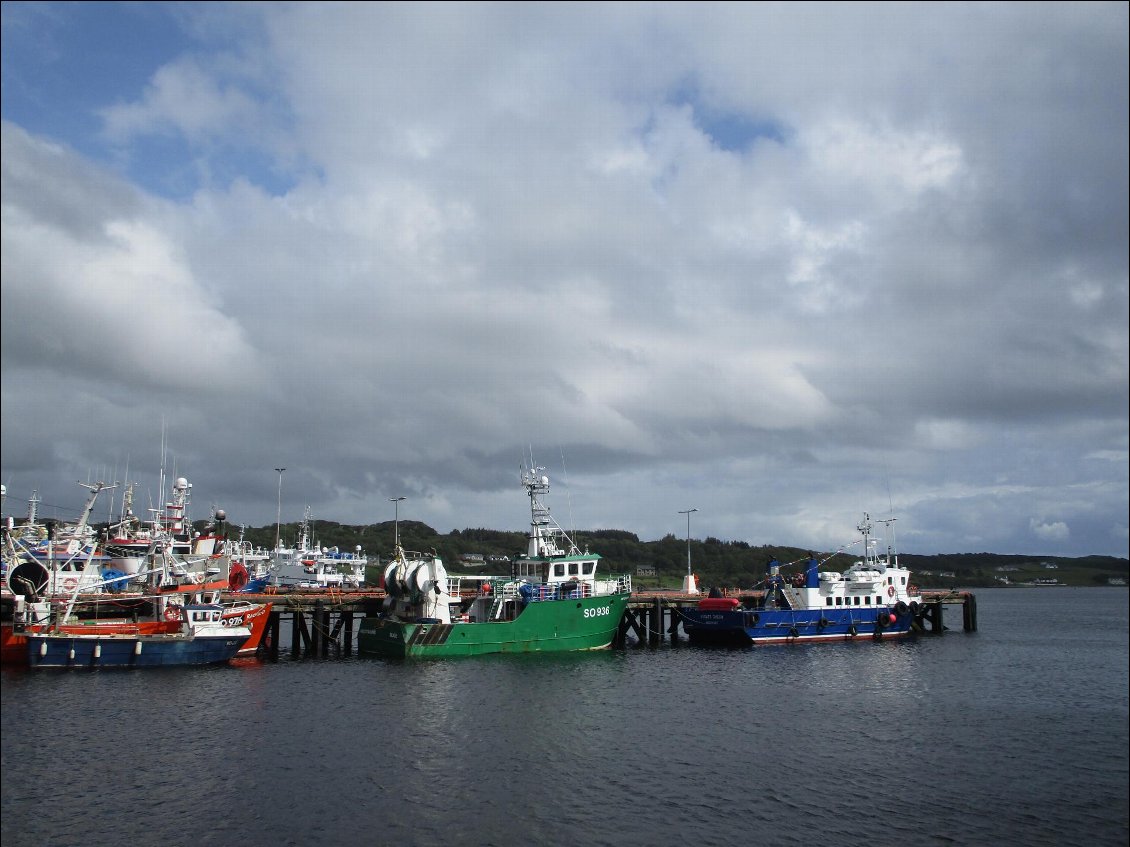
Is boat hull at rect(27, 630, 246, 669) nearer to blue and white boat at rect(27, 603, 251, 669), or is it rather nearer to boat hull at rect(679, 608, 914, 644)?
blue and white boat at rect(27, 603, 251, 669)

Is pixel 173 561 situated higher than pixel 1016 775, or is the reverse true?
pixel 173 561

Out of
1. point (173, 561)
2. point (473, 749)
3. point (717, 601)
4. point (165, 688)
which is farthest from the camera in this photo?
point (717, 601)

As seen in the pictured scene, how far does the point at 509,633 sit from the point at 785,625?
25.5m

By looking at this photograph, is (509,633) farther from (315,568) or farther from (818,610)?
(315,568)

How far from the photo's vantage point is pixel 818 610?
2739 inches

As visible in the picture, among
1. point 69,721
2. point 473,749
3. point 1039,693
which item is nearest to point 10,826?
point 69,721

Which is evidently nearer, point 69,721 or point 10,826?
point 10,826

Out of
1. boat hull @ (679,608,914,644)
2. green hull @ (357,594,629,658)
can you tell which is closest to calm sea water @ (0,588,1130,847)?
green hull @ (357,594,629,658)

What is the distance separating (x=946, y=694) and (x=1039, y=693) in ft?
21.3

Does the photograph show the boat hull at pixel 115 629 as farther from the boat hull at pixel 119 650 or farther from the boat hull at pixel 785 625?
the boat hull at pixel 785 625

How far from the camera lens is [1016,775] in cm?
2986

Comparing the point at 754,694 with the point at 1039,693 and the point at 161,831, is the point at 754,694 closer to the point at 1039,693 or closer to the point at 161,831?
the point at 1039,693

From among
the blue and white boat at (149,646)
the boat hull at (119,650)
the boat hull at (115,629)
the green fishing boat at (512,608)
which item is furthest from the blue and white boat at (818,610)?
the boat hull at (119,650)

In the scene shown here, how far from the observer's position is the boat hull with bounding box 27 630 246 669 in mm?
47500
